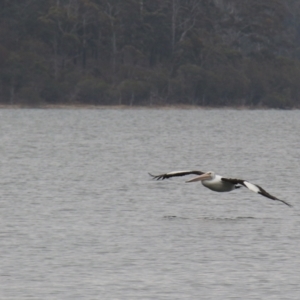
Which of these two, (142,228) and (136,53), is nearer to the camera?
(142,228)

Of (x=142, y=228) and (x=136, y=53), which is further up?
(x=136, y=53)

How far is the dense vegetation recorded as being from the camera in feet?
303

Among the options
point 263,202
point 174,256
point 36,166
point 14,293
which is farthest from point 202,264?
point 36,166

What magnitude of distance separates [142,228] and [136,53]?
77566mm

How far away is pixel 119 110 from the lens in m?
97.8

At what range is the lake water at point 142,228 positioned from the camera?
46.1 feet

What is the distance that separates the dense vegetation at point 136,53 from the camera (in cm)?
9250

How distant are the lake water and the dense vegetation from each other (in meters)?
51.5

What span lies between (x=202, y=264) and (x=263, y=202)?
788cm

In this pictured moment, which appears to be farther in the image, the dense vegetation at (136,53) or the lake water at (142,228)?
the dense vegetation at (136,53)

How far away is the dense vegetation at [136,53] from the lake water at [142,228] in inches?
2029

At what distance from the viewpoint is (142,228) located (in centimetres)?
1894

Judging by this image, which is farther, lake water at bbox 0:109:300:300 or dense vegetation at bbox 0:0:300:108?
dense vegetation at bbox 0:0:300:108

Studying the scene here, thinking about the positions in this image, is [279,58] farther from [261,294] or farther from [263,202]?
[261,294]
